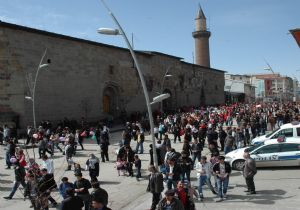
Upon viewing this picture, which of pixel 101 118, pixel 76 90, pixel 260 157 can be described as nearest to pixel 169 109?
pixel 101 118

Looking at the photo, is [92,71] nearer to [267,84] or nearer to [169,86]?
[169,86]

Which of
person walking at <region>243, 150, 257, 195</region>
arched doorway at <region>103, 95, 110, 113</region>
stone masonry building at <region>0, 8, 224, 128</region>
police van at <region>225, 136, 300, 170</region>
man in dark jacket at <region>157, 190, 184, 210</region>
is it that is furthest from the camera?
arched doorway at <region>103, 95, 110, 113</region>

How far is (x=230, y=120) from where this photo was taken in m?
34.6

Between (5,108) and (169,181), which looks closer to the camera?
(169,181)

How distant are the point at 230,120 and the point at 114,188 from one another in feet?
72.2

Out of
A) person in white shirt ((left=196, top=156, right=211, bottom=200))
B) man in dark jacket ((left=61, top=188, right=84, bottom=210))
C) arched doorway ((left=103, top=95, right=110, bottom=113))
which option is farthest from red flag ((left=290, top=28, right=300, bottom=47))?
arched doorway ((left=103, top=95, right=110, bottom=113))

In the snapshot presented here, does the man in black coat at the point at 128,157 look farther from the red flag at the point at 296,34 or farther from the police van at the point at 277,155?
the red flag at the point at 296,34

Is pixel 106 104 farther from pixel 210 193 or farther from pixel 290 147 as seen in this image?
pixel 210 193

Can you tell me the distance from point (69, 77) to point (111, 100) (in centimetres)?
788

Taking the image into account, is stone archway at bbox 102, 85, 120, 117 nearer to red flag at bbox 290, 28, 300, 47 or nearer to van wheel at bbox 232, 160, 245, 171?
van wheel at bbox 232, 160, 245, 171

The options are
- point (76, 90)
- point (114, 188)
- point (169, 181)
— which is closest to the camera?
point (169, 181)

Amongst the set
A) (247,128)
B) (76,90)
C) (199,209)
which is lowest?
(199,209)

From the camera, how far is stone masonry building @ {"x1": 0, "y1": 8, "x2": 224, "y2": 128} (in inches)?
1217

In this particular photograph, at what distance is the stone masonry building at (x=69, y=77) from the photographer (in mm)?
30922
